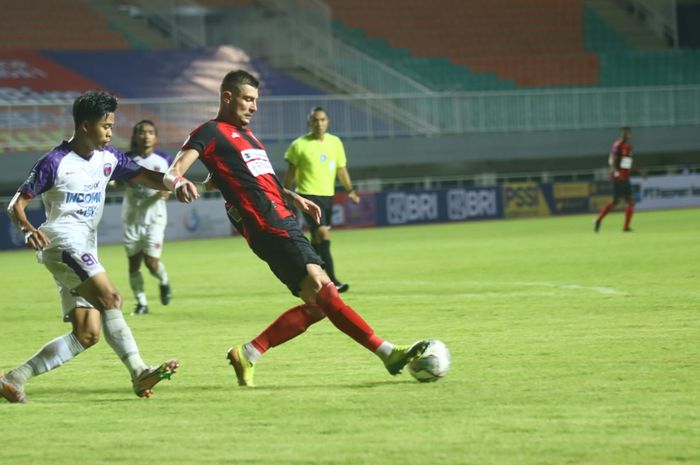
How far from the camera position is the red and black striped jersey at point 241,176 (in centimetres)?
815

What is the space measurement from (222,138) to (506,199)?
3071 centimetres

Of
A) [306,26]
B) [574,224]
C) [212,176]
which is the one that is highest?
[306,26]

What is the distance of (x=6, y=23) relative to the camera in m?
39.9

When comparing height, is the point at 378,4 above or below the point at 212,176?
above

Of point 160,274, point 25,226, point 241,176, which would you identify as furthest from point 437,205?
point 25,226

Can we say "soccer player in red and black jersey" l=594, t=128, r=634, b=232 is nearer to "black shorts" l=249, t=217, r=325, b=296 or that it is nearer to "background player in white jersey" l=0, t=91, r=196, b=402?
"black shorts" l=249, t=217, r=325, b=296

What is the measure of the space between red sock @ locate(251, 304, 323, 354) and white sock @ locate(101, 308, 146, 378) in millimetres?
914

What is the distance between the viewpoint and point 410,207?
122 feet

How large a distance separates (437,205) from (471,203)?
3.87ft

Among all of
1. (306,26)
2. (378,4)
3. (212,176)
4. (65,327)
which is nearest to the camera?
(212,176)

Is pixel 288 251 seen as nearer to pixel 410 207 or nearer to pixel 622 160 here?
pixel 622 160

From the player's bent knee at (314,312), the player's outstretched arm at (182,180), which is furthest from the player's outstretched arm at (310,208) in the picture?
the player's outstretched arm at (182,180)

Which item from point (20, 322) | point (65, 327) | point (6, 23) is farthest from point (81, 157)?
point (6, 23)

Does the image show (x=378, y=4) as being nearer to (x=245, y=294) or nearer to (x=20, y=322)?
(x=245, y=294)
